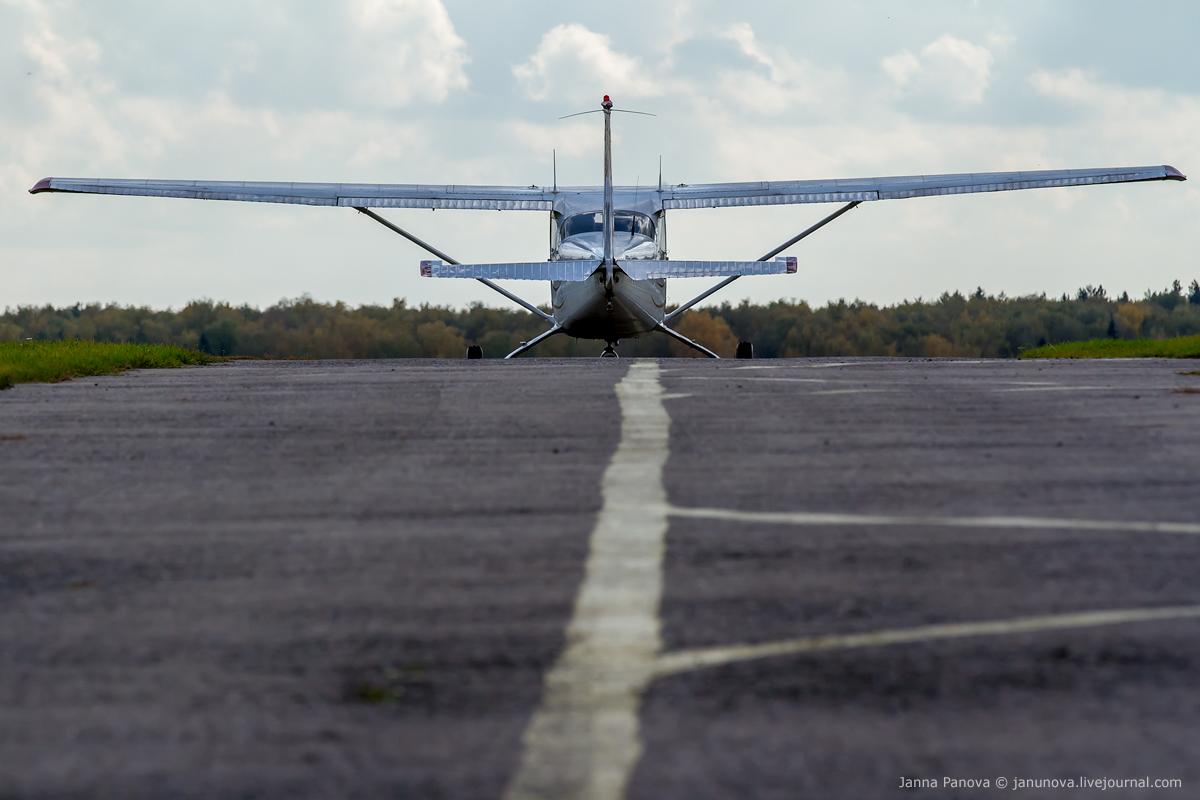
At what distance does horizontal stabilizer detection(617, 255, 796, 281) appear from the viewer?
2420cm

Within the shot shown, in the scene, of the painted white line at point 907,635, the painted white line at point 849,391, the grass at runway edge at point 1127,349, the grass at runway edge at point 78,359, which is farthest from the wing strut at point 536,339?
the painted white line at point 907,635

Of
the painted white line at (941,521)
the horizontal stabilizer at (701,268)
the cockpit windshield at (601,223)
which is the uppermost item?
the cockpit windshield at (601,223)

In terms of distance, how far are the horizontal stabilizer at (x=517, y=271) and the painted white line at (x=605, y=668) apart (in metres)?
18.4

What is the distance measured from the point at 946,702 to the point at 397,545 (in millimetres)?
2393

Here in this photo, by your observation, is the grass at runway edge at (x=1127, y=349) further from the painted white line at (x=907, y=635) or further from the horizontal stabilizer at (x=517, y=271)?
the painted white line at (x=907, y=635)

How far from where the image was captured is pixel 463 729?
310cm

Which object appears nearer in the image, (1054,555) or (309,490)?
(1054,555)

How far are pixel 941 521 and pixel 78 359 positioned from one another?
1162 centimetres

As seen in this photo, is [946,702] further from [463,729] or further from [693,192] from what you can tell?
[693,192]

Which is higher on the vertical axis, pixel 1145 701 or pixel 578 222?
pixel 578 222

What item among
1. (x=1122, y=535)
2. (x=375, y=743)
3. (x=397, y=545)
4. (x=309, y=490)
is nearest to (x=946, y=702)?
(x=375, y=743)

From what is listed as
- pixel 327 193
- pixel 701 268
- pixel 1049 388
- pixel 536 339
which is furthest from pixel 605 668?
pixel 327 193

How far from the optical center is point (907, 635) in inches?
148

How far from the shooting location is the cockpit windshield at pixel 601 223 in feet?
88.9
